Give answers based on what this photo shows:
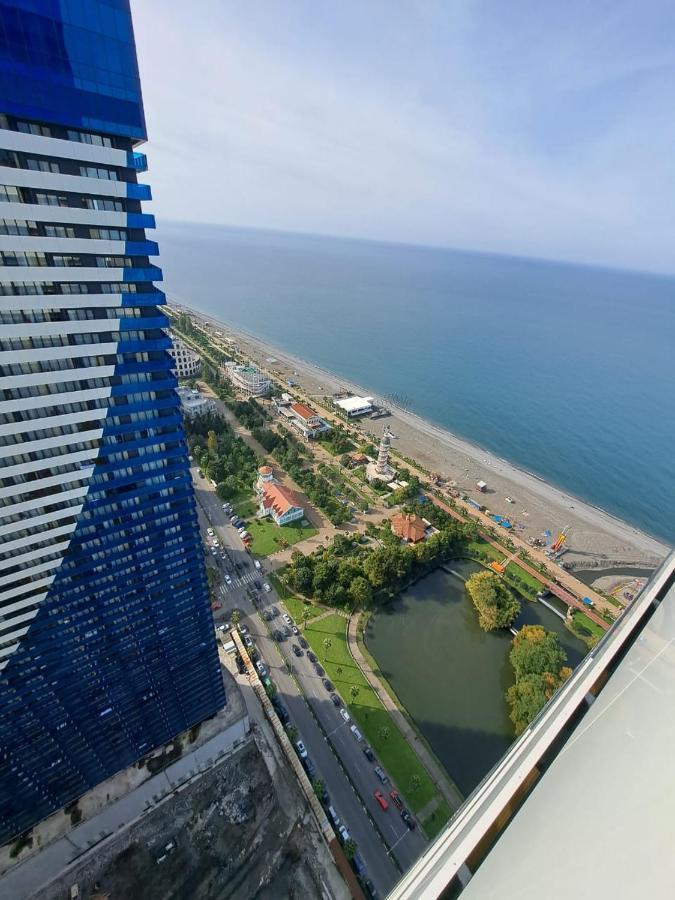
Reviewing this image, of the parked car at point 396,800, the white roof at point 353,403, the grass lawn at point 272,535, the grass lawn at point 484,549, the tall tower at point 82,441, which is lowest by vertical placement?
the parked car at point 396,800

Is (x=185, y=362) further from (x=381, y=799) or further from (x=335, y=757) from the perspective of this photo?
(x=381, y=799)

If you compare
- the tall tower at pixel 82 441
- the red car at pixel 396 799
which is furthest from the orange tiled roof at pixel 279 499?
the red car at pixel 396 799

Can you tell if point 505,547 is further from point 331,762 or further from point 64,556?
point 64,556

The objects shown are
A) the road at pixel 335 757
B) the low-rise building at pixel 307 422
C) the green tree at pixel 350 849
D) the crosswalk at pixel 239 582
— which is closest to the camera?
the green tree at pixel 350 849

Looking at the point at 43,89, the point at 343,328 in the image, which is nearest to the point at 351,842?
the point at 43,89

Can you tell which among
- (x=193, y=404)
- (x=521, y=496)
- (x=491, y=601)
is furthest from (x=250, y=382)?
(x=491, y=601)

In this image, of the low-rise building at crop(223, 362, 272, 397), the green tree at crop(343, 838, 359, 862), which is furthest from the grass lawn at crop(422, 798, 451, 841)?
the low-rise building at crop(223, 362, 272, 397)

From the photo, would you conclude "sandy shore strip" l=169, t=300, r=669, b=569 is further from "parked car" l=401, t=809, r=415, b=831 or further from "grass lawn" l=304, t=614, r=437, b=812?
"parked car" l=401, t=809, r=415, b=831

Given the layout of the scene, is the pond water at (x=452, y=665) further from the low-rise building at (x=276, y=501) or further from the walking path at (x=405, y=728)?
the low-rise building at (x=276, y=501)
